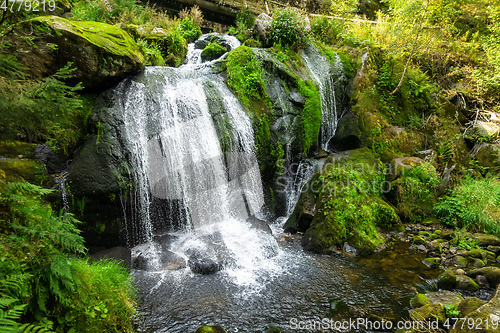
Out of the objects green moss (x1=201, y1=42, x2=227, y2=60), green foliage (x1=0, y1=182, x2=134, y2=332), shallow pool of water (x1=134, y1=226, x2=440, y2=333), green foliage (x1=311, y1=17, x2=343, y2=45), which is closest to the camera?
green foliage (x1=0, y1=182, x2=134, y2=332)

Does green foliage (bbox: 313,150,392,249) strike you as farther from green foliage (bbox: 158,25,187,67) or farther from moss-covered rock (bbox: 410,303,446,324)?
green foliage (bbox: 158,25,187,67)

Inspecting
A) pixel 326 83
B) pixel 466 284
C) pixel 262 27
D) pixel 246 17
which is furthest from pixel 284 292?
pixel 246 17

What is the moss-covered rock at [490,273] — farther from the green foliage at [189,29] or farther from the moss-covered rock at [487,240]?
the green foliage at [189,29]

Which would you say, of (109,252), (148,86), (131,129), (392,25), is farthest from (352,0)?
(109,252)

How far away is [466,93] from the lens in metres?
11.7

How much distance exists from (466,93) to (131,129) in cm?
1377

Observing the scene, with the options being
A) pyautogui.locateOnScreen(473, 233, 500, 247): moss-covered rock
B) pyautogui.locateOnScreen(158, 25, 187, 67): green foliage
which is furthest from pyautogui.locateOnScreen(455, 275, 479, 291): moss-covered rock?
pyautogui.locateOnScreen(158, 25, 187, 67): green foliage

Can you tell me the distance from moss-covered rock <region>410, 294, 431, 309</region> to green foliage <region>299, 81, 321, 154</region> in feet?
18.2

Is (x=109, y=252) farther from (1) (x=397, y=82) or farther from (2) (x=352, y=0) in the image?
(2) (x=352, y=0)

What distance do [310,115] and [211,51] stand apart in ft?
15.6

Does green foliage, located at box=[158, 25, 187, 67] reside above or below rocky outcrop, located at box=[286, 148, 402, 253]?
above

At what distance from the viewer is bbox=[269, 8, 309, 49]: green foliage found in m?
10.1

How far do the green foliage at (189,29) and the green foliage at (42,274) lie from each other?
10.3 metres

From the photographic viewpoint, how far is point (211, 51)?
10547mm
